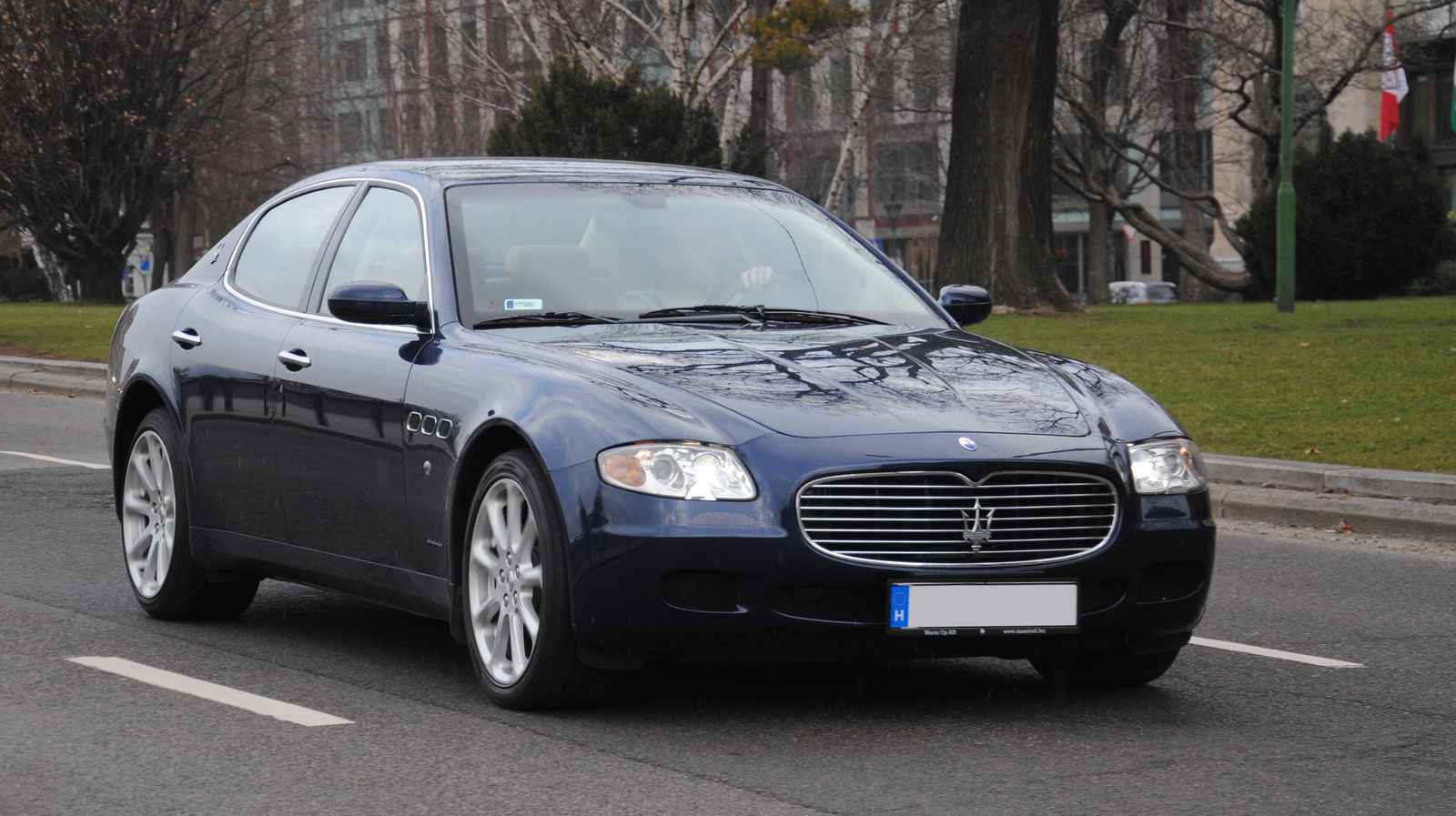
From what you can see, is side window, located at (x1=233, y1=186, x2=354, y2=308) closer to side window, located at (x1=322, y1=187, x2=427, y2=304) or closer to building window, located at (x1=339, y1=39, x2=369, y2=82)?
side window, located at (x1=322, y1=187, x2=427, y2=304)

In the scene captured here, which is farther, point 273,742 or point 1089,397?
point 1089,397

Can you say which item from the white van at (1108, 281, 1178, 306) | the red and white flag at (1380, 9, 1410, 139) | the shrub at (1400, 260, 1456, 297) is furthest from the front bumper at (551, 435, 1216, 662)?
the white van at (1108, 281, 1178, 306)

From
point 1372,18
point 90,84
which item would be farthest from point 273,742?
point 1372,18

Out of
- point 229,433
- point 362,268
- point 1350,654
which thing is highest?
point 362,268

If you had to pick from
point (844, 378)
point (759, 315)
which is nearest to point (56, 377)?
point (759, 315)

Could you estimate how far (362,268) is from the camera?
21.9 feet

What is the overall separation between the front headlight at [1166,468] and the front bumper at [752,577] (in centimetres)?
14

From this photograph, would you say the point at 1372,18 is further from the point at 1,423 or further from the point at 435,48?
the point at 1,423

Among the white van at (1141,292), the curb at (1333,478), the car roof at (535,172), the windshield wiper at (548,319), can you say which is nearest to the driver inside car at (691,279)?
the windshield wiper at (548,319)

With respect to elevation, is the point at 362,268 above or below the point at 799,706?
above

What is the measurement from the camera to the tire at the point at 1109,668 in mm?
5816

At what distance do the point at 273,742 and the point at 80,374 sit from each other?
16.9 m

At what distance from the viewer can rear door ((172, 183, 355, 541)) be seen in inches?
261

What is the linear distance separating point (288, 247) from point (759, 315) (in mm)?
1909
